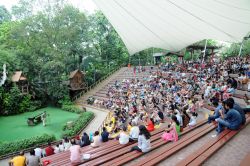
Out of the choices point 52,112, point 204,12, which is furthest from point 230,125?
point 52,112

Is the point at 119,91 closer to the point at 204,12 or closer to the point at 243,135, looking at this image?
the point at 204,12

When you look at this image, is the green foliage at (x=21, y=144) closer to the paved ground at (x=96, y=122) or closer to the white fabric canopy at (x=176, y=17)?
the paved ground at (x=96, y=122)

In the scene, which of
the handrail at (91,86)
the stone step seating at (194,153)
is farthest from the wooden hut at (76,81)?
the stone step seating at (194,153)

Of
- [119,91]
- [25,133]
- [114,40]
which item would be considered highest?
[114,40]

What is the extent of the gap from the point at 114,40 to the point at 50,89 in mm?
13887

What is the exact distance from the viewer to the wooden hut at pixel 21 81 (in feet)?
82.6

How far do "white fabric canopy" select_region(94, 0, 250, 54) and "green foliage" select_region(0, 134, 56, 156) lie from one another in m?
8.48

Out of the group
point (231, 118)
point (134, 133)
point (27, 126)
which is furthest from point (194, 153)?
point (27, 126)

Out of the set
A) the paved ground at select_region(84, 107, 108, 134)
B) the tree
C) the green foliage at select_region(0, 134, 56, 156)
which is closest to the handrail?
the paved ground at select_region(84, 107, 108, 134)

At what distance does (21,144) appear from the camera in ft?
46.0

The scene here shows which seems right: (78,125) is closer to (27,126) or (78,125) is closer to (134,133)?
(27,126)

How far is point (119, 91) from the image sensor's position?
23844 mm

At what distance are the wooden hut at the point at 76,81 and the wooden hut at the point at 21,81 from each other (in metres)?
4.99

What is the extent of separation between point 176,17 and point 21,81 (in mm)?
22417
